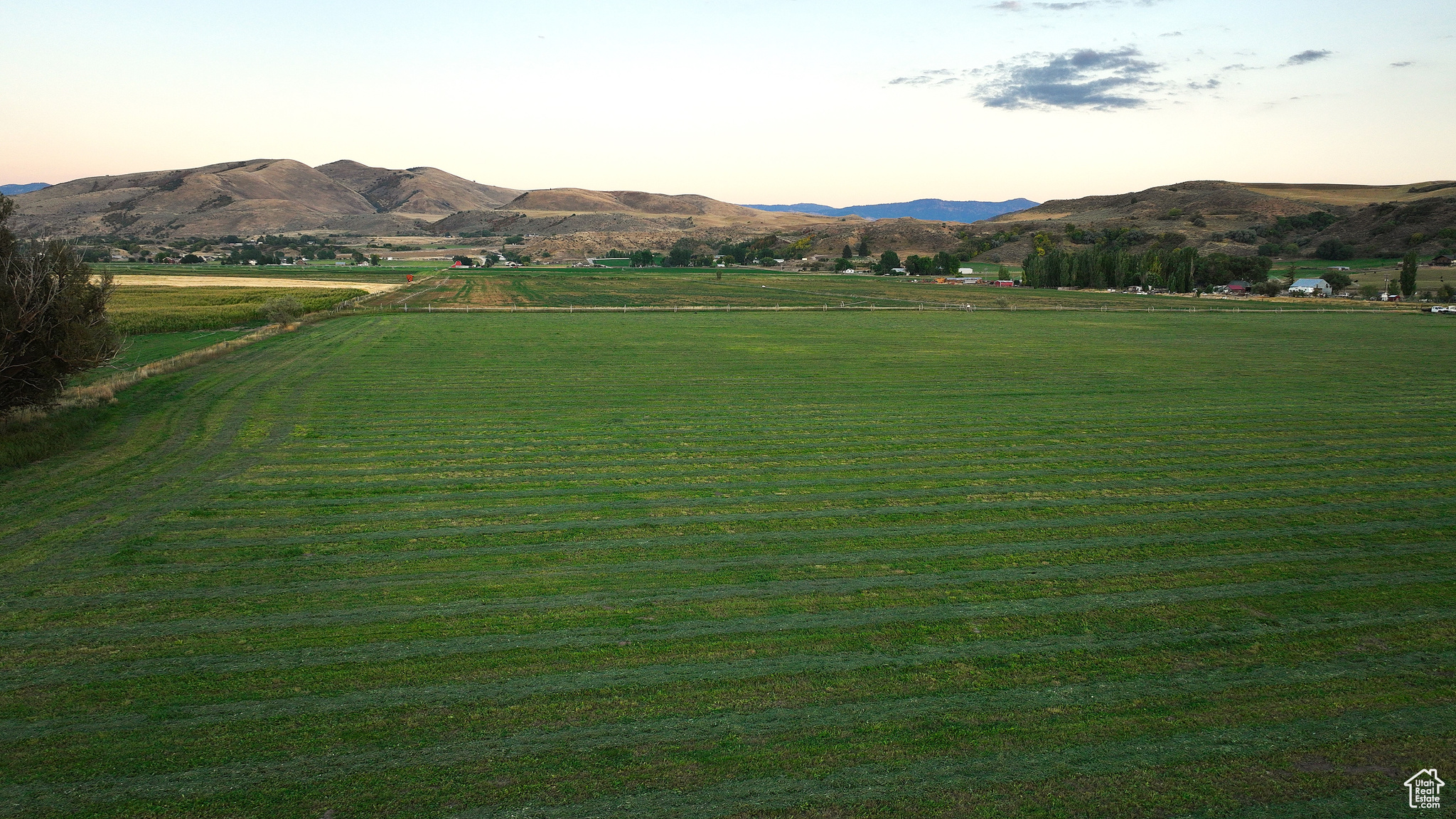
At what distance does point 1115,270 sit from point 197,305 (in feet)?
332

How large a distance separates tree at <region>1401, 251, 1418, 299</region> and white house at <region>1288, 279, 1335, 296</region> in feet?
26.6

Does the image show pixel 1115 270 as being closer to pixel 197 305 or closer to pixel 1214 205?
pixel 1214 205

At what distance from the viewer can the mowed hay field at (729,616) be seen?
248 inches

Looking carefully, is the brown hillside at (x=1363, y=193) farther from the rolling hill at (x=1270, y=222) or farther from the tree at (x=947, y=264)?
the tree at (x=947, y=264)

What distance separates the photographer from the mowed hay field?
630 centimetres

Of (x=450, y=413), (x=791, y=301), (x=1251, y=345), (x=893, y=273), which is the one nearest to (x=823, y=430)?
(x=450, y=413)

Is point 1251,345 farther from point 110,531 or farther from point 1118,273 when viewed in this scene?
point 1118,273

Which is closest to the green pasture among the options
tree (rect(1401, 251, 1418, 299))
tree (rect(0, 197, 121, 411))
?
tree (rect(0, 197, 121, 411))

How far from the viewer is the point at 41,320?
A: 18391mm

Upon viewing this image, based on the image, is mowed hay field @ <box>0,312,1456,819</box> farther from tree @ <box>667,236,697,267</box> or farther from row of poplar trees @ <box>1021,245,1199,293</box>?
tree @ <box>667,236,697,267</box>

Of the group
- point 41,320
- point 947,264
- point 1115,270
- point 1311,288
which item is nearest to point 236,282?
point 41,320

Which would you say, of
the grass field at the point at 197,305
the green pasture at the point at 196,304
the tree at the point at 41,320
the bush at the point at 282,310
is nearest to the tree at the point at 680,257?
the green pasture at the point at 196,304

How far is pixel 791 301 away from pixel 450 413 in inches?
2310

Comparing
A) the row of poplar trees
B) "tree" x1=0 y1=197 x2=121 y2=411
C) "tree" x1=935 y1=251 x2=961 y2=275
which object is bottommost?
"tree" x1=0 y1=197 x2=121 y2=411
